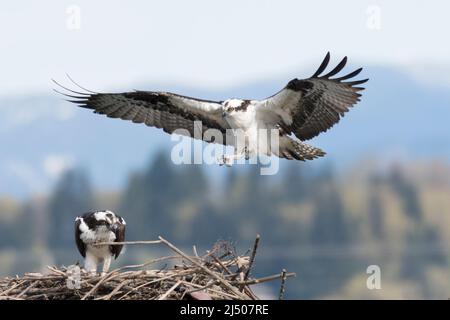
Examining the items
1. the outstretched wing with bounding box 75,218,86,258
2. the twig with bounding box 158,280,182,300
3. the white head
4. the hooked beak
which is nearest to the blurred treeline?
the white head

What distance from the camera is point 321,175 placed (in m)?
106

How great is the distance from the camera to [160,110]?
1187 cm

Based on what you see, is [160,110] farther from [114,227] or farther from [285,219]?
[285,219]

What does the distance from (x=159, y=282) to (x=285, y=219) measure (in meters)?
88.0

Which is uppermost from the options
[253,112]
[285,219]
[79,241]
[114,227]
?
[253,112]

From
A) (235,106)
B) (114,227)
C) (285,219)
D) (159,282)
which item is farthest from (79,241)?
(285,219)

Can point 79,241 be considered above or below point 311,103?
below

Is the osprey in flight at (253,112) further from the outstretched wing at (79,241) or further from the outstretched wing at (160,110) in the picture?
the outstretched wing at (79,241)

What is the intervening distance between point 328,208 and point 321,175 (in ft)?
43.2
